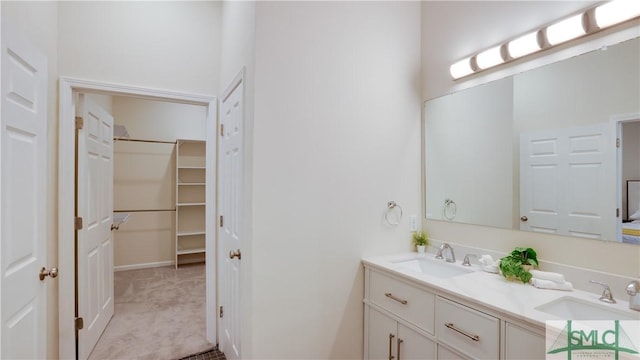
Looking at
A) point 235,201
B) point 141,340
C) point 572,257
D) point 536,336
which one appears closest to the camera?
point 536,336

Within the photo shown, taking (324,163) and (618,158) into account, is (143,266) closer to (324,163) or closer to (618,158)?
(324,163)

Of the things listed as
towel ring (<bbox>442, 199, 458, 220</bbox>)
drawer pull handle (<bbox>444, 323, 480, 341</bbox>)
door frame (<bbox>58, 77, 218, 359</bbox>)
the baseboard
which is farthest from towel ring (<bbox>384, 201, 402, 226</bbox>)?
the baseboard

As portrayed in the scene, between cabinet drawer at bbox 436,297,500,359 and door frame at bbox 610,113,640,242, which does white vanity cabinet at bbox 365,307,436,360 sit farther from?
door frame at bbox 610,113,640,242

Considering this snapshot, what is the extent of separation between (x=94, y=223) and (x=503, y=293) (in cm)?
295

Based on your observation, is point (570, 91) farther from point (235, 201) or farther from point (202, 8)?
point (202, 8)

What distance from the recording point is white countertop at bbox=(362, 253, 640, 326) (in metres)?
1.19

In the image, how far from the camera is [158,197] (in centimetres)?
492

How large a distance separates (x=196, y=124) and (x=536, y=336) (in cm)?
523

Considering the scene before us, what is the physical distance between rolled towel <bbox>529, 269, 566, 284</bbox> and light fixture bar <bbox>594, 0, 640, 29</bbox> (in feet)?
3.86

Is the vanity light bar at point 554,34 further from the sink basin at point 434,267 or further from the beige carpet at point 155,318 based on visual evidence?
the beige carpet at point 155,318

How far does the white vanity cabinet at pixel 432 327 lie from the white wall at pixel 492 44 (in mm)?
599

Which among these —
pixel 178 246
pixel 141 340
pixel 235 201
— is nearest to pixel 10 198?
pixel 235 201

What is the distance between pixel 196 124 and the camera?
516 centimetres

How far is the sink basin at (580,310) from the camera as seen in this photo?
1.24 m
